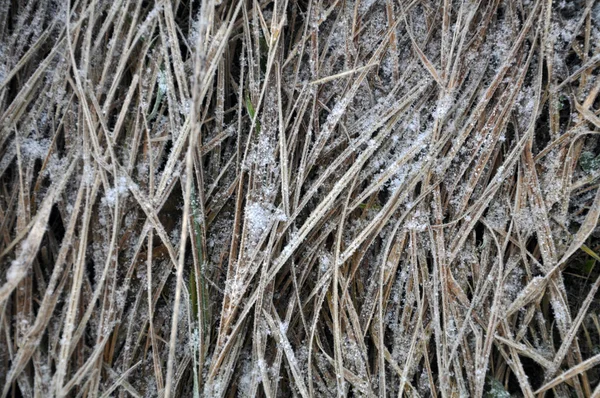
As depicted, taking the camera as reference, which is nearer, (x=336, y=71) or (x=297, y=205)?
(x=297, y=205)

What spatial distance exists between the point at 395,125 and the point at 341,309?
1.64 feet

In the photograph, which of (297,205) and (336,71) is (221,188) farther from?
(336,71)

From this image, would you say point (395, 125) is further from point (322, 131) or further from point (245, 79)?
point (245, 79)

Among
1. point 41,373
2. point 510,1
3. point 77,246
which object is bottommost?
point 41,373

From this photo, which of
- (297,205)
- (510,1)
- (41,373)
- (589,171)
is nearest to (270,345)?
(297,205)

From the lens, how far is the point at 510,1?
1.13m

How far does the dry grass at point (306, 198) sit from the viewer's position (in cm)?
99

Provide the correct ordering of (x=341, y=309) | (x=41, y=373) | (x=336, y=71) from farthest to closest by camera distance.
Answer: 1. (x=336, y=71)
2. (x=341, y=309)
3. (x=41, y=373)

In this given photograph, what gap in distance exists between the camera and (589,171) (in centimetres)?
107

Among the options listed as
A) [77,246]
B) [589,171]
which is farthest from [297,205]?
[589,171]

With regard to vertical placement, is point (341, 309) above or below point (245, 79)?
below

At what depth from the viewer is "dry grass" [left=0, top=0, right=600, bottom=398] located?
986mm

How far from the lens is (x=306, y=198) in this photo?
41.1 inches

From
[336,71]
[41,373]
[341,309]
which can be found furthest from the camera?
[336,71]
